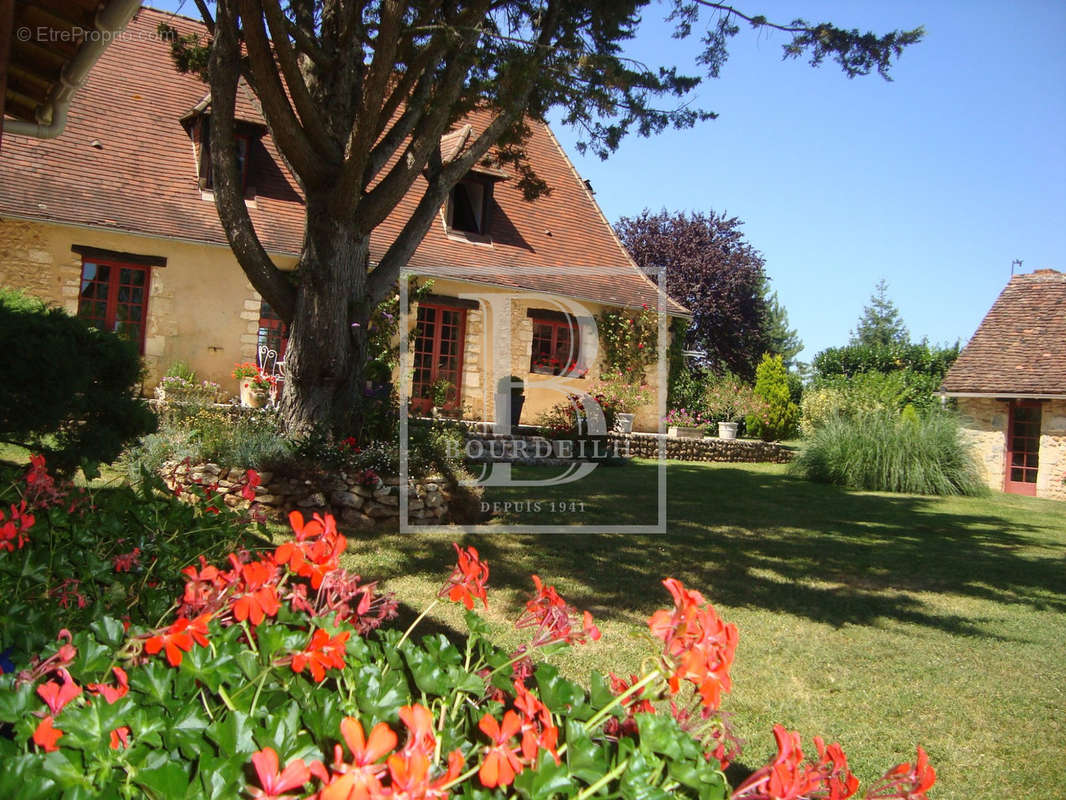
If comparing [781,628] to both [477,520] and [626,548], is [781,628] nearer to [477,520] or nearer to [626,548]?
[626,548]

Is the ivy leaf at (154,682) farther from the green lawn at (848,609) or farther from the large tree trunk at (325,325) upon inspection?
the large tree trunk at (325,325)

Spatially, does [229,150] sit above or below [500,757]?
above

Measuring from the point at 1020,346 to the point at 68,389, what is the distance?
726 inches

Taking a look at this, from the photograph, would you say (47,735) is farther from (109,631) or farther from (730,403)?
(730,403)

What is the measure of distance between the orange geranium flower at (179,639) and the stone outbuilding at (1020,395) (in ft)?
52.0

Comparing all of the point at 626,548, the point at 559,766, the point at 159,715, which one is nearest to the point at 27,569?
A: the point at 159,715

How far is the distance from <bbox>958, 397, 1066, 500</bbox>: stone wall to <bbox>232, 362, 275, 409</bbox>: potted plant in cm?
1238

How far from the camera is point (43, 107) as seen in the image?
5086 mm

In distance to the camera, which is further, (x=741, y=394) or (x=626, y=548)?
(x=741, y=394)

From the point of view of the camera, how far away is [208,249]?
1273cm

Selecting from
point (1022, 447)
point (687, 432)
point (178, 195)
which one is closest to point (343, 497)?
point (178, 195)

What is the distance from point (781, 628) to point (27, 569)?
4.27 m

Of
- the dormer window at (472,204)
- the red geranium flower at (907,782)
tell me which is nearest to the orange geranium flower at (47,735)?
the red geranium flower at (907,782)

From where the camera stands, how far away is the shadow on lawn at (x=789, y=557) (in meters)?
5.49
